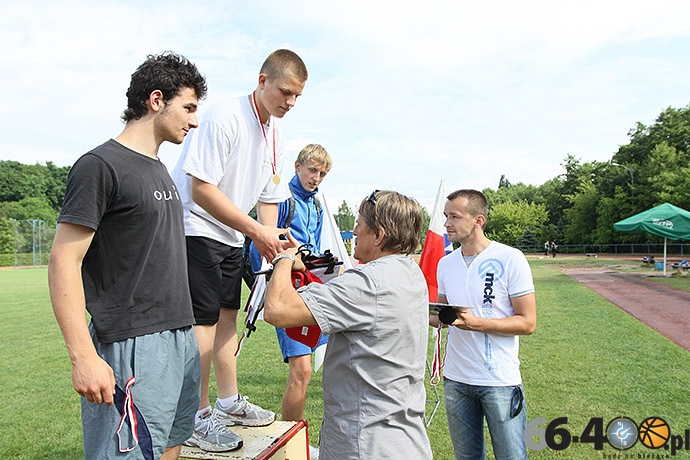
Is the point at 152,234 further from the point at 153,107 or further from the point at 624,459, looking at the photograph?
the point at 624,459

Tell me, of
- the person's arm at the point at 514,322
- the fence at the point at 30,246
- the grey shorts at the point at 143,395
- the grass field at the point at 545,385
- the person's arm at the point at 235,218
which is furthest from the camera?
the fence at the point at 30,246

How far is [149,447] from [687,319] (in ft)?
47.4

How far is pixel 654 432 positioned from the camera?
5582 mm

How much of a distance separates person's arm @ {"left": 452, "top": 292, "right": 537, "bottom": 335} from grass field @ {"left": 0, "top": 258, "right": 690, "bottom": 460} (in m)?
2.16

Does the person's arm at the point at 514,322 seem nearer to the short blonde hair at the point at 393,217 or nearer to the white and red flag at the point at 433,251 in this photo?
the short blonde hair at the point at 393,217

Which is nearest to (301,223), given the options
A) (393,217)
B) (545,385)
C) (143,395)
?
(393,217)

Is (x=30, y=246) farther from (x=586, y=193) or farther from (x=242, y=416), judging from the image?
(x=586, y=193)

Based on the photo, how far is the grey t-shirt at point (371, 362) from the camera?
2.26 m

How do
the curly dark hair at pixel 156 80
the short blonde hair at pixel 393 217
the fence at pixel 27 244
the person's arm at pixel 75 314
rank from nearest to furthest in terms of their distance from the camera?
the person's arm at pixel 75 314 → the curly dark hair at pixel 156 80 → the short blonde hair at pixel 393 217 → the fence at pixel 27 244

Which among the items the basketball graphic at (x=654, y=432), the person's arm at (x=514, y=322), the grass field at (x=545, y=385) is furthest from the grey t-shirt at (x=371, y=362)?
the basketball graphic at (x=654, y=432)

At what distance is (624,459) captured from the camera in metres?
5.00

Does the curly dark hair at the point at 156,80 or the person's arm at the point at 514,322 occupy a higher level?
the curly dark hair at the point at 156,80

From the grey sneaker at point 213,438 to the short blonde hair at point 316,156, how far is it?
2315 mm

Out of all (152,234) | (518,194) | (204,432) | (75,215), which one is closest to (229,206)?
(152,234)
